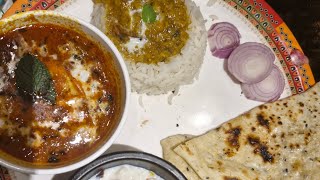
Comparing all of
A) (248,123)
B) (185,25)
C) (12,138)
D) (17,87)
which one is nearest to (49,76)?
(17,87)

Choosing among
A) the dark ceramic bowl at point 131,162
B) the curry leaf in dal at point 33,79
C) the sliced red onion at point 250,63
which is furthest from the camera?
the sliced red onion at point 250,63

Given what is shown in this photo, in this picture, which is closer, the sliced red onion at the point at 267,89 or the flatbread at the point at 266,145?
the flatbread at the point at 266,145

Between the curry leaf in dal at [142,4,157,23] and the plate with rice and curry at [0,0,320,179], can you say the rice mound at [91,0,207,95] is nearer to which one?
the plate with rice and curry at [0,0,320,179]

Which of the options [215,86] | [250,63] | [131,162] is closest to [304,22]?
[250,63]

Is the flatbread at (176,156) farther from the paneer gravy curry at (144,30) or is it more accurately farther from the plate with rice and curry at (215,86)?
the paneer gravy curry at (144,30)

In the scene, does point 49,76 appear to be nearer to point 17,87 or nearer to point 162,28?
point 17,87

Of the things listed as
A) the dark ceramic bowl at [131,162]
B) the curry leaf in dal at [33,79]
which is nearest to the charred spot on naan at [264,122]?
the dark ceramic bowl at [131,162]

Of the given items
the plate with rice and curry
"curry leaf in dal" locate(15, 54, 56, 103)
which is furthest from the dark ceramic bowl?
"curry leaf in dal" locate(15, 54, 56, 103)
